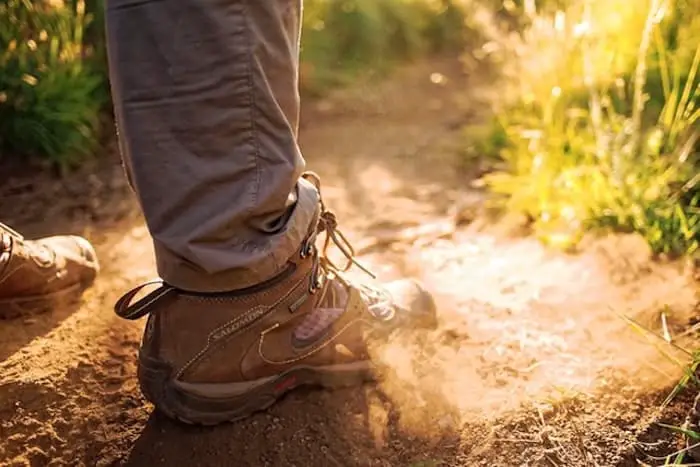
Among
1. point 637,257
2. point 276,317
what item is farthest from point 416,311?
point 637,257

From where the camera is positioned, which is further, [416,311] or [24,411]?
[416,311]

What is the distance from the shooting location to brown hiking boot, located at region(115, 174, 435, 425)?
147 centimetres

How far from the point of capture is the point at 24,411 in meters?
1.60

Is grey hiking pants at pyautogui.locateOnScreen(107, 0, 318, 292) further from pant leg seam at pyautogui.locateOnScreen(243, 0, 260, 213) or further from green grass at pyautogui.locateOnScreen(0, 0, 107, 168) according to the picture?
green grass at pyautogui.locateOnScreen(0, 0, 107, 168)

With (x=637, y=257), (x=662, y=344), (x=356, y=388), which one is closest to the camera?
(x=356, y=388)

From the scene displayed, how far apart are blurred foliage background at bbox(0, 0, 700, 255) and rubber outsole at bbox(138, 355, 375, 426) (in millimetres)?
1136

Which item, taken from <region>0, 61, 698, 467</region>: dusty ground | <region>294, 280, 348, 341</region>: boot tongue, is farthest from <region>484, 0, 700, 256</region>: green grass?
<region>294, 280, 348, 341</region>: boot tongue

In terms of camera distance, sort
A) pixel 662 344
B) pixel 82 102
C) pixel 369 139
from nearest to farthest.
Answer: pixel 662 344
pixel 82 102
pixel 369 139

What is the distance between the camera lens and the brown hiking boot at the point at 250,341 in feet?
4.84

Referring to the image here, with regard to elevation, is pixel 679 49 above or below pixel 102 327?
above

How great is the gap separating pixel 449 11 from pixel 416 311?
11.1ft

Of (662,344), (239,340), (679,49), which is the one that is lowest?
(662,344)

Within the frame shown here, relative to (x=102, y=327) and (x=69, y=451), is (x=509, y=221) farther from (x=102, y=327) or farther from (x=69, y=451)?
(x=69, y=451)

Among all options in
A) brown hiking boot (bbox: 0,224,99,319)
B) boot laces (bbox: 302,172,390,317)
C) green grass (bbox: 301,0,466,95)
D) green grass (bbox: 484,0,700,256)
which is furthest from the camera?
green grass (bbox: 301,0,466,95)
